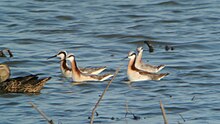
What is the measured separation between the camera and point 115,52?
1750 centimetres

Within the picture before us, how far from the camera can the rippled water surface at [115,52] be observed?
11922 millimetres

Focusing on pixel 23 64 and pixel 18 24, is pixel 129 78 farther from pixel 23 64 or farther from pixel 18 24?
pixel 18 24

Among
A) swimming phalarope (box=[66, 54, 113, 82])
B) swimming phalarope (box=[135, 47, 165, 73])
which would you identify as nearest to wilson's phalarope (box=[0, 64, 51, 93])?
swimming phalarope (box=[66, 54, 113, 82])

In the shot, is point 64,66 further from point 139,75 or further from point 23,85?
point 23,85

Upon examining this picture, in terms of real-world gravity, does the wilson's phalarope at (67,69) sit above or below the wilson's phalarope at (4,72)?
below

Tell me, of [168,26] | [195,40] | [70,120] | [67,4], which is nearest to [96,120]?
[70,120]

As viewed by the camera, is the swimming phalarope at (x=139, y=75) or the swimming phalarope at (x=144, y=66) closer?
the swimming phalarope at (x=139, y=75)

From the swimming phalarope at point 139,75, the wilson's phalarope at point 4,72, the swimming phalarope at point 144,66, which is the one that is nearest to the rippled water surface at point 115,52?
the swimming phalarope at point 139,75

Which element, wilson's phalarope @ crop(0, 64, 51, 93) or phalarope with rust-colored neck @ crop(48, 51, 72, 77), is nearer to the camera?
wilson's phalarope @ crop(0, 64, 51, 93)

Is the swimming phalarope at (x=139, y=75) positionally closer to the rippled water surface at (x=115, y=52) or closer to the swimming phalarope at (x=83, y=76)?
the rippled water surface at (x=115, y=52)

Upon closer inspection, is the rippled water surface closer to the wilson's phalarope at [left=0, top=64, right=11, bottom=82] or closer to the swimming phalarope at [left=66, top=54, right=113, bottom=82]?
the swimming phalarope at [left=66, top=54, right=113, bottom=82]

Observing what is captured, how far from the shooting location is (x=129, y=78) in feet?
48.9

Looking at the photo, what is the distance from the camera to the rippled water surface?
39.1 ft

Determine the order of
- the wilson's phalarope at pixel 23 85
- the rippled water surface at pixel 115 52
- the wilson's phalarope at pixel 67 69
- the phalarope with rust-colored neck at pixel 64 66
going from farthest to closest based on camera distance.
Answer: the phalarope with rust-colored neck at pixel 64 66 < the wilson's phalarope at pixel 67 69 < the wilson's phalarope at pixel 23 85 < the rippled water surface at pixel 115 52
